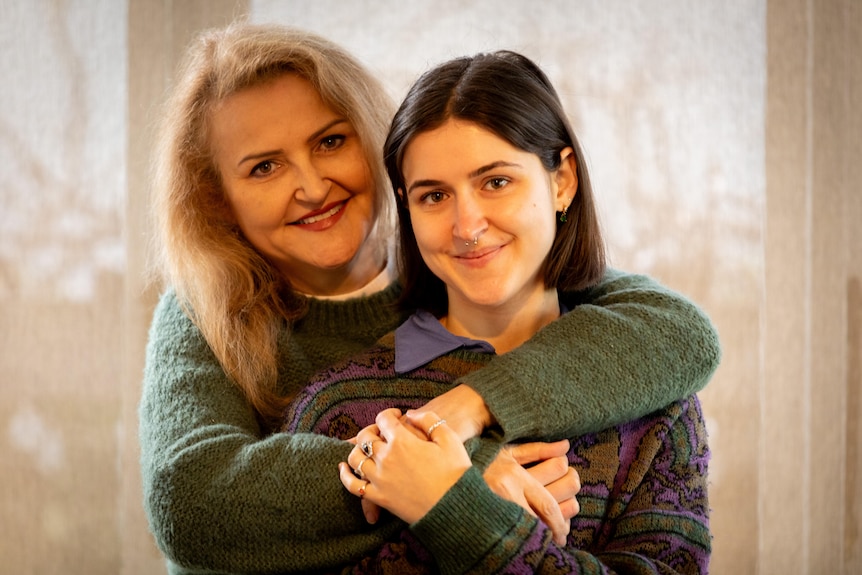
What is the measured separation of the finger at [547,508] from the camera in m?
1.48

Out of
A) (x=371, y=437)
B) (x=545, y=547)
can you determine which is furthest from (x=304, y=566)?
(x=545, y=547)

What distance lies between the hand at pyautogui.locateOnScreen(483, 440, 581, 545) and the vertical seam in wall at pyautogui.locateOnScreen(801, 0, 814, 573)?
1601mm

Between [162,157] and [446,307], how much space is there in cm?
75

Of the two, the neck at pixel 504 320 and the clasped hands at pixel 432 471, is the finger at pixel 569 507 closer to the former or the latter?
the clasped hands at pixel 432 471

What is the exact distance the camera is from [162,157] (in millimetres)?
2055

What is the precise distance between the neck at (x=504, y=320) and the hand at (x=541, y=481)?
0.80 ft

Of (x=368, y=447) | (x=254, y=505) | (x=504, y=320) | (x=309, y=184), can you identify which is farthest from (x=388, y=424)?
(x=309, y=184)

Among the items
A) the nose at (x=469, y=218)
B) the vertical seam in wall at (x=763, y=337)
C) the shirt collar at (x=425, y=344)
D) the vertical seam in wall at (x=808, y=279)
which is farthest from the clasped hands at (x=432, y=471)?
the vertical seam in wall at (x=808, y=279)

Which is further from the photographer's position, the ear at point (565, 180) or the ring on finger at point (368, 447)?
the ear at point (565, 180)

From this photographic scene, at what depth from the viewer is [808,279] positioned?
2.84m

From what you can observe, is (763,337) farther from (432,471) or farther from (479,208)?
(432,471)

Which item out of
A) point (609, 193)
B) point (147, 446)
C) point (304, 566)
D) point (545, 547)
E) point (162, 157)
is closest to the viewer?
point (545, 547)

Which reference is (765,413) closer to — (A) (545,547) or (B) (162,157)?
(A) (545,547)

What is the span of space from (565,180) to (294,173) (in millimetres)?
592
